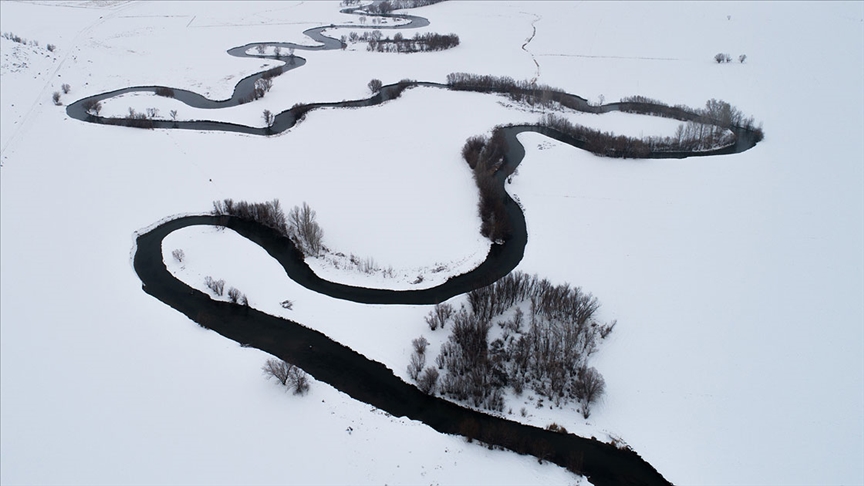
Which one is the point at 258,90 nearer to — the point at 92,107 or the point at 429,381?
the point at 92,107

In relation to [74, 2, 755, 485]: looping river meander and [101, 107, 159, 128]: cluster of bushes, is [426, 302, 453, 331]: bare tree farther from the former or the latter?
[101, 107, 159, 128]: cluster of bushes

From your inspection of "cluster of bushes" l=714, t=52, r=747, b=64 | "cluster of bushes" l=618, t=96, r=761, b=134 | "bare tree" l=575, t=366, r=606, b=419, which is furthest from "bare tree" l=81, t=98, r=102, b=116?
"cluster of bushes" l=714, t=52, r=747, b=64

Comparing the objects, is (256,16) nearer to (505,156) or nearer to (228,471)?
(505,156)

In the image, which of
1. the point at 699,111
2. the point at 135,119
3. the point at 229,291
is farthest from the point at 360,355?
the point at 699,111

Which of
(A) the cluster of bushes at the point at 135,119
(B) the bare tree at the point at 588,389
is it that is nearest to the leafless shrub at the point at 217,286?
(B) the bare tree at the point at 588,389

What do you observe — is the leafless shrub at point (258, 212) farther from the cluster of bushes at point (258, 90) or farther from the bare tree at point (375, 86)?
the bare tree at point (375, 86)

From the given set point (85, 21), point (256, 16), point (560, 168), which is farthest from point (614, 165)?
point (85, 21)

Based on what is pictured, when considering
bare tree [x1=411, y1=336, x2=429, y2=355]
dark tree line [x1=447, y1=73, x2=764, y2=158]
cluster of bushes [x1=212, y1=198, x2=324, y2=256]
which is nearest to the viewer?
bare tree [x1=411, y1=336, x2=429, y2=355]
